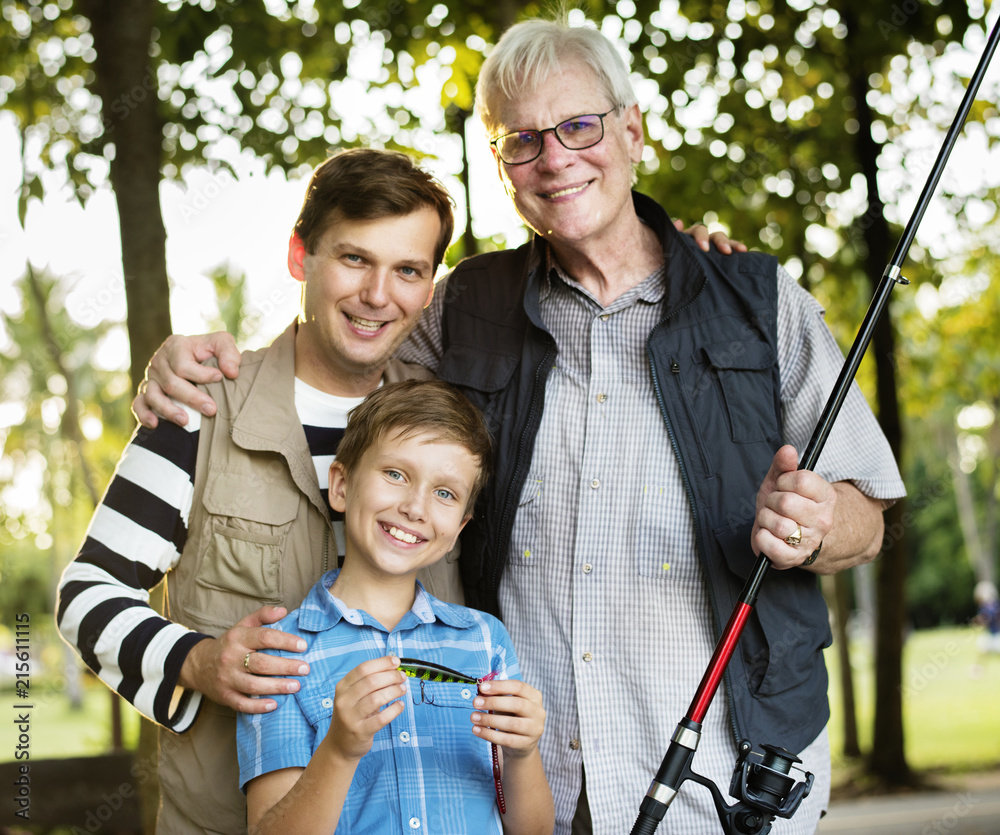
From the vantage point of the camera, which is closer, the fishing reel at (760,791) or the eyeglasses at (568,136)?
the fishing reel at (760,791)

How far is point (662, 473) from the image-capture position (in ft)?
8.03

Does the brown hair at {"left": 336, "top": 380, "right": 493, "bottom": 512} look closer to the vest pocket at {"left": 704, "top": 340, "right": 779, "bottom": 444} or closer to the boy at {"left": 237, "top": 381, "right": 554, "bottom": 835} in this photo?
the boy at {"left": 237, "top": 381, "right": 554, "bottom": 835}

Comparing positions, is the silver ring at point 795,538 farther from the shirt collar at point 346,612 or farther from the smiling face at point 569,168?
the smiling face at point 569,168

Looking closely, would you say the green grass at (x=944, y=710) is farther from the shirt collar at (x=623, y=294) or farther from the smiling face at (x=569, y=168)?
the smiling face at (x=569, y=168)

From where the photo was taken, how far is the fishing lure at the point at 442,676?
1.95 metres

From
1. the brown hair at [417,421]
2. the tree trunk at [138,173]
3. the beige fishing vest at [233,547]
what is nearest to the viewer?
the brown hair at [417,421]

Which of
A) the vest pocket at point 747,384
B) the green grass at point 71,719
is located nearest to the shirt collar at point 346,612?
the vest pocket at point 747,384

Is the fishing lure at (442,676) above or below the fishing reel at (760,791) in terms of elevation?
above

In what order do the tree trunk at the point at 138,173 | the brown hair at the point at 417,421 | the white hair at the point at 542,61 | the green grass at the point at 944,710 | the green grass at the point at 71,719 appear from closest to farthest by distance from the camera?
1. the brown hair at the point at 417,421
2. the white hair at the point at 542,61
3. the tree trunk at the point at 138,173
4. the green grass at the point at 944,710
5. the green grass at the point at 71,719

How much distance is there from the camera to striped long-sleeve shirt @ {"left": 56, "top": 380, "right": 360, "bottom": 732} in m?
2.17

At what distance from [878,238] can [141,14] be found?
17.1 ft

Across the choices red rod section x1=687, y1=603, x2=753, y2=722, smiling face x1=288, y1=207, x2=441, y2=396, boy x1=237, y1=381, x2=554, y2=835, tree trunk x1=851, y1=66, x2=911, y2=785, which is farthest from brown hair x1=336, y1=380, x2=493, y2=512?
tree trunk x1=851, y1=66, x2=911, y2=785

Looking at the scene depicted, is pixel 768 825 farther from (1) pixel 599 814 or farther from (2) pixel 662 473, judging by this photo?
(2) pixel 662 473

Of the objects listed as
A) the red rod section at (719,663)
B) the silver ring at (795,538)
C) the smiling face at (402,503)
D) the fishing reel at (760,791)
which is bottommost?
the fishing reel at (760,791)
